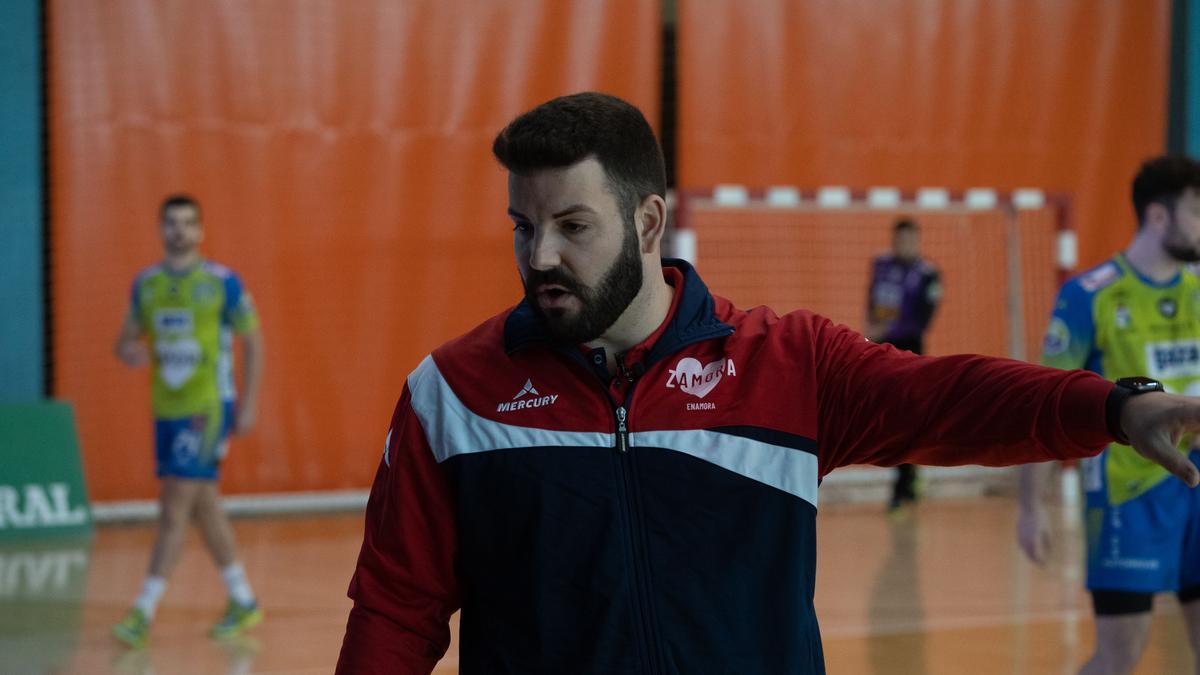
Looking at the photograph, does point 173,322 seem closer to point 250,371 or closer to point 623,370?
point 250,371

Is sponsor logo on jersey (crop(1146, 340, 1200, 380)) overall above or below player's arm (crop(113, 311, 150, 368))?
above

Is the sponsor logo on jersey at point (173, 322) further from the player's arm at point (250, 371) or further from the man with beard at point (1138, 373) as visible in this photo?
the man with beard at point (1138, 373)

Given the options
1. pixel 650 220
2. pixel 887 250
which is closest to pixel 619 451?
pixel 650 220

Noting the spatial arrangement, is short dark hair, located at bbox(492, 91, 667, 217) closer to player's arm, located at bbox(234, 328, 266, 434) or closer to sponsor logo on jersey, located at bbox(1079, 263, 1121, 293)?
sponsor logo on jersey, located at bbox(1079, 263, 1121, 293)

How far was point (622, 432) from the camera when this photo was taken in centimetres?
222

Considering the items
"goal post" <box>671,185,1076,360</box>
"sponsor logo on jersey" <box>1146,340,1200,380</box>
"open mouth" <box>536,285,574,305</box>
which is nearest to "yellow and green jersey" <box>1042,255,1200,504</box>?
"sponsor logo on jersey" <box>1146,340,1200,380</box>

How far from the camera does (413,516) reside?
2.31m

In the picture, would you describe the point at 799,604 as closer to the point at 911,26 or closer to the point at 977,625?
the point at 977,625

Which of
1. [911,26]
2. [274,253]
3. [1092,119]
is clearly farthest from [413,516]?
[1092,119]

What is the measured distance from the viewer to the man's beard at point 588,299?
86.7 inches

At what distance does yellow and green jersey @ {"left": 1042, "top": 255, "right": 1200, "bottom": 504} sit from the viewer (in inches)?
181

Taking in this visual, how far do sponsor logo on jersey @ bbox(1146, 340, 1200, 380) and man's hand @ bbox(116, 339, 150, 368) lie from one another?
4.97 metres

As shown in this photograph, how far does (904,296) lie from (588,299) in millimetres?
8674

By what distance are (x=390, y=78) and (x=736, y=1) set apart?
9.93ft
